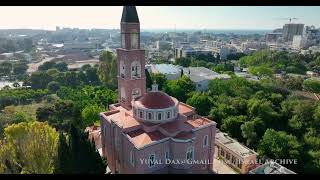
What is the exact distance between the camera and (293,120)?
1802 cm

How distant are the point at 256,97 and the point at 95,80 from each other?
22.8 m

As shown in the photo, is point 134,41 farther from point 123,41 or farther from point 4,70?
point 4,70

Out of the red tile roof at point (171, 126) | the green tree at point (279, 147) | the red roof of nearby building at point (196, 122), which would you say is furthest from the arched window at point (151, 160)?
the green tree at point (279, 147)

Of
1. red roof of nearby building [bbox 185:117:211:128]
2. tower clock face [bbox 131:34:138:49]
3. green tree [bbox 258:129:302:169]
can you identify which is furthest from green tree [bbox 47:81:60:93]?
green tree [bbox 258:129:302:169]

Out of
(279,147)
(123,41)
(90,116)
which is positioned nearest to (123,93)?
(123,41)

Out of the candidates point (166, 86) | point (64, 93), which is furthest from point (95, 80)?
point (166, 86)

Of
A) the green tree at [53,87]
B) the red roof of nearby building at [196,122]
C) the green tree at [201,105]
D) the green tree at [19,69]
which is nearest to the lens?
the red roof of nearby building at [196,122]

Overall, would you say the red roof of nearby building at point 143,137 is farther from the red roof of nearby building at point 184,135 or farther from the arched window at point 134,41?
the arched window at point 134,41

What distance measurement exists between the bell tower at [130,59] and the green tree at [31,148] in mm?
4162

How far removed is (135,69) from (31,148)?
615cm

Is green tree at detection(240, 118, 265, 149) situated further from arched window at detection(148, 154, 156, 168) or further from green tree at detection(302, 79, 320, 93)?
green tree at detection(302, 79, 320, 93)

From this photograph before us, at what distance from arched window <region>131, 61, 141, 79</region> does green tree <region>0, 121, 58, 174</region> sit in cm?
493

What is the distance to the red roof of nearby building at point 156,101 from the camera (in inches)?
486
